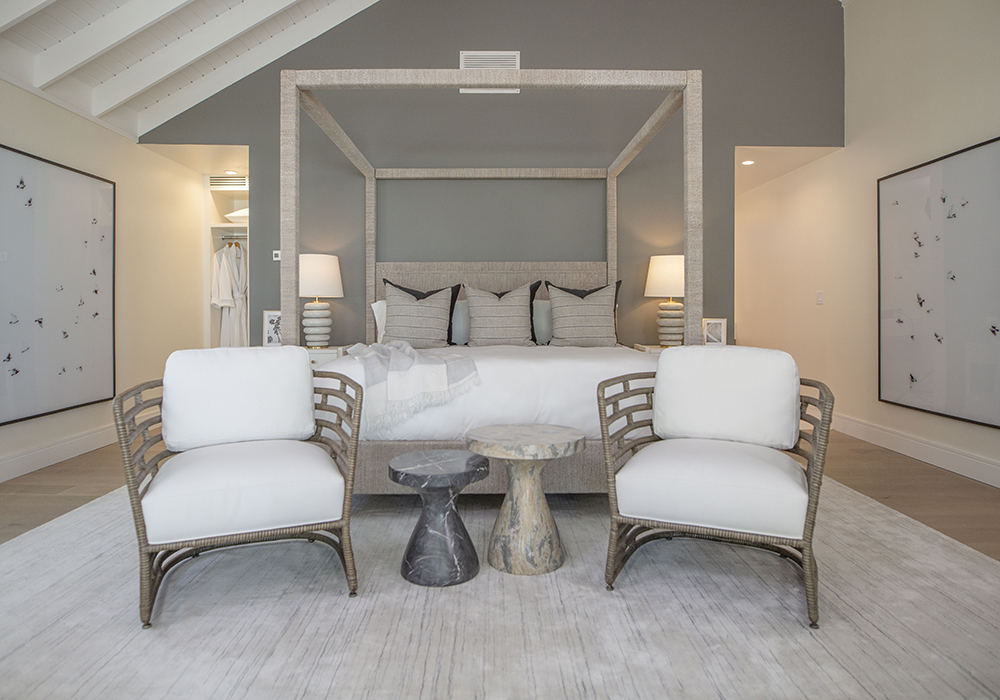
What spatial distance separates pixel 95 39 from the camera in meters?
3.92

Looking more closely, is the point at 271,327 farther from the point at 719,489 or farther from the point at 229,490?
the point at 719,489

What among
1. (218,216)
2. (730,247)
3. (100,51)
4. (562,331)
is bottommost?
(562,331)

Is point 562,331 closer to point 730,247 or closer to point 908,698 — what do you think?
point 730,247

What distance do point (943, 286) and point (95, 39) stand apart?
225 inches

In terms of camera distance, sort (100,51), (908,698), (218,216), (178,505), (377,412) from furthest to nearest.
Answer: (218,216), (100,51), (377,412), (178,505), (908,698)

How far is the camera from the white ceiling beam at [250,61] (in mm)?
4980

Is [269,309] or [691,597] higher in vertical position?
[269,309]

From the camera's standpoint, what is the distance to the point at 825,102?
5.16 meters

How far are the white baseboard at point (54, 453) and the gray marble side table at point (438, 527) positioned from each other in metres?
2.66

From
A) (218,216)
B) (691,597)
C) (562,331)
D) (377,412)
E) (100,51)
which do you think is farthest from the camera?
(218,216)

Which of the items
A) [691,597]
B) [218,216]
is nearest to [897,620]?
[691,597]

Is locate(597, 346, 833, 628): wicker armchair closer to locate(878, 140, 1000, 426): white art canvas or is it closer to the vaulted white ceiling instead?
locate(878, 140, 1000, 426): white art canvas

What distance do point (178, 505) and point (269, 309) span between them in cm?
351

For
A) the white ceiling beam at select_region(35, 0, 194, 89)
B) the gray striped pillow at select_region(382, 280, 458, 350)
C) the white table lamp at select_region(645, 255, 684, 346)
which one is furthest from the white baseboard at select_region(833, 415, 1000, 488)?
the white ceiling beam at select_region(35, 0, 194, 89)
